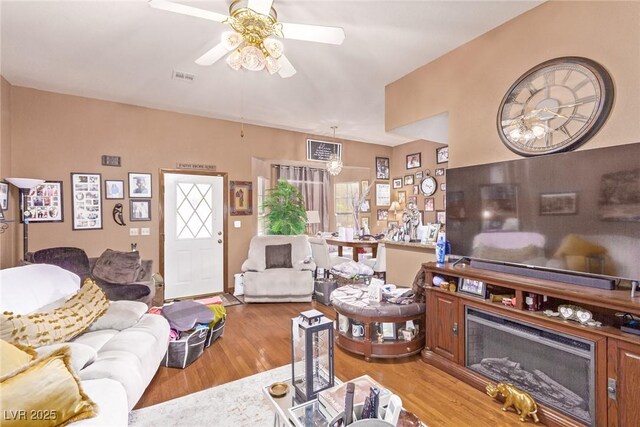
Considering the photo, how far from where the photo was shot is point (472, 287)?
2410 millimetres

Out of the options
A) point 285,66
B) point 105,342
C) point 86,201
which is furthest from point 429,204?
point 86,201

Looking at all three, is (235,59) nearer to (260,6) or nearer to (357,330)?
(260,6)

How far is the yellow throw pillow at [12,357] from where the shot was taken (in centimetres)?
134

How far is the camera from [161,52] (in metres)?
Result: 2.91

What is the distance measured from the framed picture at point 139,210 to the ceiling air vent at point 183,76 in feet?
6.32

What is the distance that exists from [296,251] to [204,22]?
3210 millimetres

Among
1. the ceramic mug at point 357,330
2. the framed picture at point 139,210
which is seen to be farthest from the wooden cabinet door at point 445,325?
the framed picture at point 139,210

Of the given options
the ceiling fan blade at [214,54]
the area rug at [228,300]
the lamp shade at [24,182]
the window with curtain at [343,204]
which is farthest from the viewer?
the window with curtain at [343,204]

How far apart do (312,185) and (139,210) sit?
13.9ft

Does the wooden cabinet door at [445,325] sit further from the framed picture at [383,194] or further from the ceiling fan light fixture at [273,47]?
the framed picture at [383,194]

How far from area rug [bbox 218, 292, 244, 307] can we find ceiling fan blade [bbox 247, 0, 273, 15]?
12.5 feet

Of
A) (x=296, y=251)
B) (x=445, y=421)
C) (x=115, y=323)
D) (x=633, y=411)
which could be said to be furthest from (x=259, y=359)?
(x=633, y=411)

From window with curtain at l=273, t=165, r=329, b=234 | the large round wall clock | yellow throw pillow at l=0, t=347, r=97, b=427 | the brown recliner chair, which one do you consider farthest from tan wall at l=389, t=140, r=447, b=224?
yellow throw pillow at l=0, t=347, r=97, b=427

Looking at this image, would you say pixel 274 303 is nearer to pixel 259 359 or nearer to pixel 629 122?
pixel 259 359
